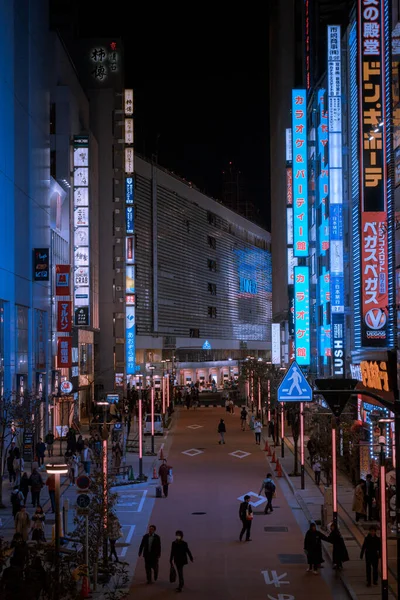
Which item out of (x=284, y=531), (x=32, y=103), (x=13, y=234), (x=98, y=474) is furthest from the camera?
(x=32, y=103)

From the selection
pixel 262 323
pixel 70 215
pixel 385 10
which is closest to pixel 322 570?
pixel 385 10

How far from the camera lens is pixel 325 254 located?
5000 centimetres

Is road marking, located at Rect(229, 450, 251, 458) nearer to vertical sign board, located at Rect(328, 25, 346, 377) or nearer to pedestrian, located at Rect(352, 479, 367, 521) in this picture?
vertical sign board, located at Rect(328, 25, 346, 377)

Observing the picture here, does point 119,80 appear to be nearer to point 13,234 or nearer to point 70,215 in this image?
point 70,215

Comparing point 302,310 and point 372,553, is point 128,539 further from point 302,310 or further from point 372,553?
point 302,310

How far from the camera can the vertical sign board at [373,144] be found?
29.7 metres

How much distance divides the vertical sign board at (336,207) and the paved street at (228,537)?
24.3 feet

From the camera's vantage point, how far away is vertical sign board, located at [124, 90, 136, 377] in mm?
81000

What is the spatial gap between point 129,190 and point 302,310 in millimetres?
28494

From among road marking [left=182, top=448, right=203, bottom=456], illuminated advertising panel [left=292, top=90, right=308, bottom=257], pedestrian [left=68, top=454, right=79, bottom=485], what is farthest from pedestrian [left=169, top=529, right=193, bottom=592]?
illuminated advertising panel [left=292, top=90, right=308, bottom=257]

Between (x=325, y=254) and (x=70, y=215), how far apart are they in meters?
20.6

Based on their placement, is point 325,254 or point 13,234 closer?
point 13,234

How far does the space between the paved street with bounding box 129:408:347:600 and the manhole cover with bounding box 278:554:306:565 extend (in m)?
0.02

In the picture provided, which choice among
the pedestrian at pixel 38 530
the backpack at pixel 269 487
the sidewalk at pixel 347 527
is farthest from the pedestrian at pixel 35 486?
the sidewalk at pixel 347 527
